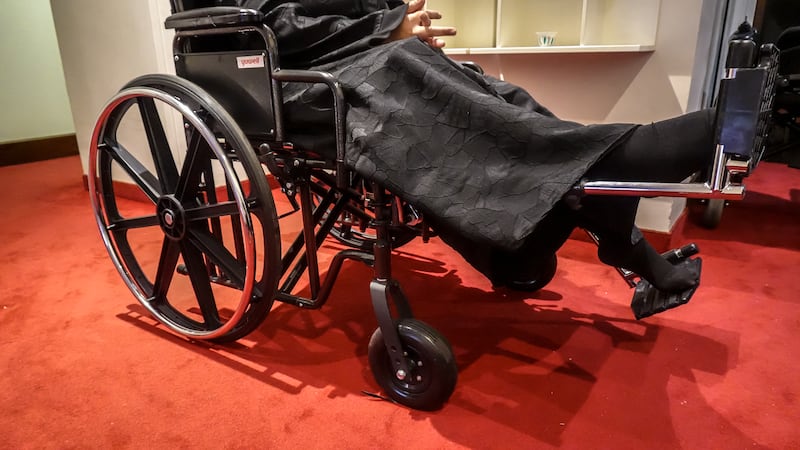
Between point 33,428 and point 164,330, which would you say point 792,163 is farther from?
point 33,428

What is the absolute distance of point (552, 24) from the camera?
88.4 inches

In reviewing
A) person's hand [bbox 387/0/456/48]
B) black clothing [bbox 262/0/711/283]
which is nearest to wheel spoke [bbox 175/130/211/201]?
black clothing [bbox 262/0/711/283]

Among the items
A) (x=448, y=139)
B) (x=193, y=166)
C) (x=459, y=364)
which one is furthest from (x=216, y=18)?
(x=459, y=364)

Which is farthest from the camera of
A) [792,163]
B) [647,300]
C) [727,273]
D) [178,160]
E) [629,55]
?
[792,163]

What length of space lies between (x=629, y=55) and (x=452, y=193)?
139 cm

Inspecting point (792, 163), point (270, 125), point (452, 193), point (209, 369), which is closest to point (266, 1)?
point (270, 125)

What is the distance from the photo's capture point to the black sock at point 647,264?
112 cm

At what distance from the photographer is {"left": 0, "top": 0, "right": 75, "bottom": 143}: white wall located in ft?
12.5

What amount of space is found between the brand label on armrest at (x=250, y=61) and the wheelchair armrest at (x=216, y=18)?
7cm

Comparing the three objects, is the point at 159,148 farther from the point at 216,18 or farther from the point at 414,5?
the point at 414,5

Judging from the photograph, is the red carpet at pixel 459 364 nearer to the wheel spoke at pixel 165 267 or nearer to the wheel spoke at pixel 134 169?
the wheel spoke at pixel 165 267

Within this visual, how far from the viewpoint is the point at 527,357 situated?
52.4 inches

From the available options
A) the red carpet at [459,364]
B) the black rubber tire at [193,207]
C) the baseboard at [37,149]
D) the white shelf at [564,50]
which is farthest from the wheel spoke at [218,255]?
the baseboard at [37,149]

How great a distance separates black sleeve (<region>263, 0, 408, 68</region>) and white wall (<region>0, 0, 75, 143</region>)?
3.71 meters
